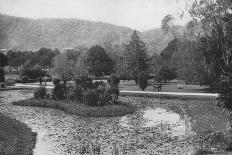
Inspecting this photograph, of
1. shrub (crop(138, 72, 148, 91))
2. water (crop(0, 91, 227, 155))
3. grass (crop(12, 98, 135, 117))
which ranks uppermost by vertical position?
shrub (crop(138, 72, 148, 91))

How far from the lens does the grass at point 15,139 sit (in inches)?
753

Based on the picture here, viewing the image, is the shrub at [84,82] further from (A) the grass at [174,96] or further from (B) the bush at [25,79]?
(B) the bush at [25,79]

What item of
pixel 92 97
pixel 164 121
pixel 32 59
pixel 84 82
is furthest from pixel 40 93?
pixel 32 59

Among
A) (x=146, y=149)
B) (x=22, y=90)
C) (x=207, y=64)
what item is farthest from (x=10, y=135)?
(x=22, y=90)

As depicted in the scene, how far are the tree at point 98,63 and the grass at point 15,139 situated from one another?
6539 cm

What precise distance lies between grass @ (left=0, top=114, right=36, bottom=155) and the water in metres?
0.56

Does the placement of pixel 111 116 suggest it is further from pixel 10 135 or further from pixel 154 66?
pixel 154 66

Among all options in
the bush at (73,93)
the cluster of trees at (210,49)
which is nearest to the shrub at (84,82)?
the bush at (73,93)

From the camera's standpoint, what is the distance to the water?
2147 centimetres

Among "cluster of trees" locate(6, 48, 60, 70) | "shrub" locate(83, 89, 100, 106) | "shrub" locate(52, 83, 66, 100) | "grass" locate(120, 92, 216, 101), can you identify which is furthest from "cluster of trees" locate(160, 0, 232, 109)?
"cluster of trees" locate(6, 48, 60, 70)

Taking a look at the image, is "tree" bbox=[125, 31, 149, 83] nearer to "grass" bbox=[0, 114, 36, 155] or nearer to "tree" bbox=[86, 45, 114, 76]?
"tree" bbox=[86, 45, 114, 76]

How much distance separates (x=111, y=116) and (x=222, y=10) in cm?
1248

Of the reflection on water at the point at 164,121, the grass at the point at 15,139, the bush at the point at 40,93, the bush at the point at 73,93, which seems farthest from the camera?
the bush at the point at 40,93

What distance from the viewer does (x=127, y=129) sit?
89.1ft
